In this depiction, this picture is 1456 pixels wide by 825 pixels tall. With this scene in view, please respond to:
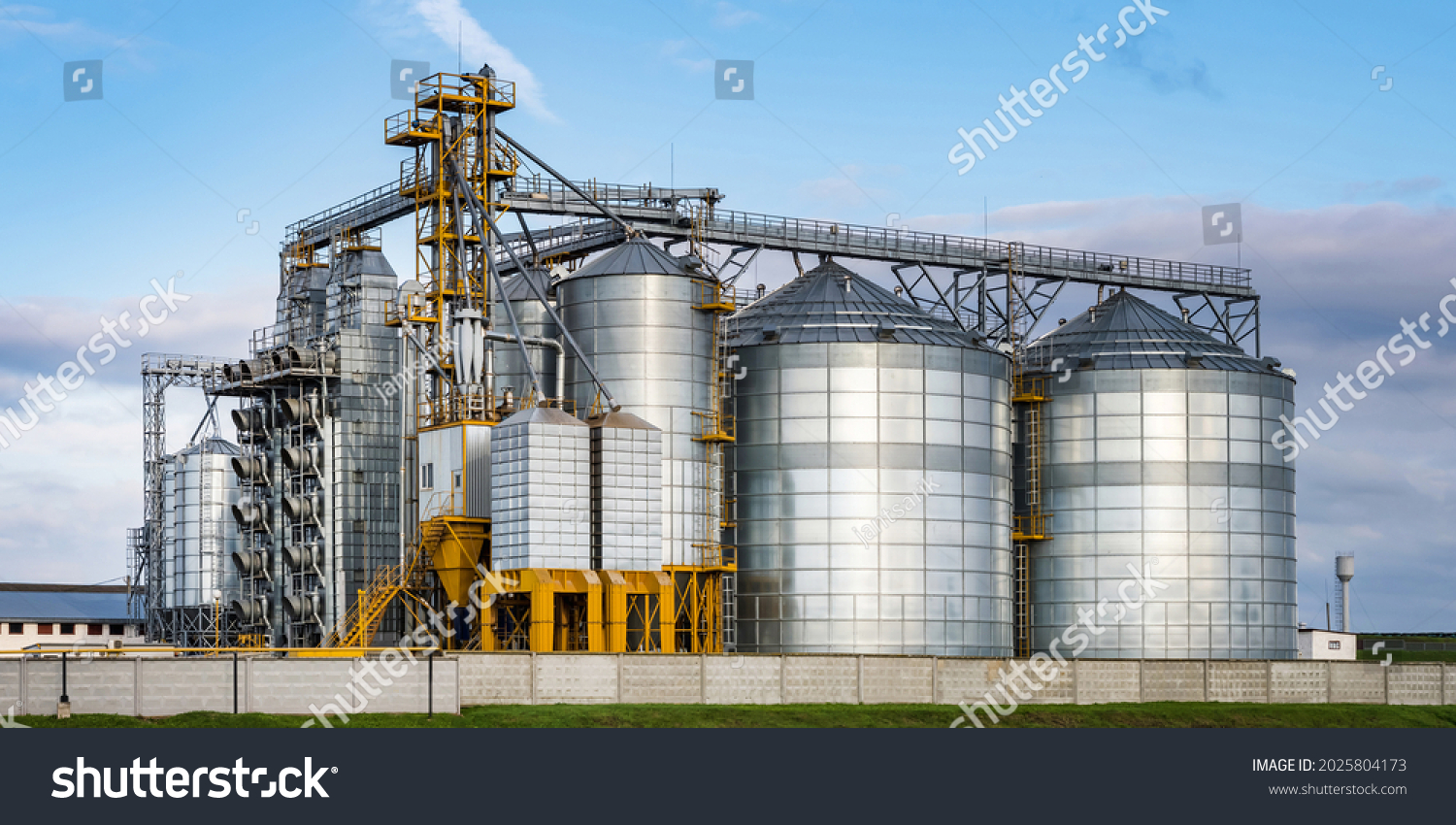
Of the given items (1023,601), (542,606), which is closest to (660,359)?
(542,606)

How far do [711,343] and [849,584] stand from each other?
1128 cm

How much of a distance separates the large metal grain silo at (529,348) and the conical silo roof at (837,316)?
7993 mm

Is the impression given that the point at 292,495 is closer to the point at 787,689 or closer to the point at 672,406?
the point at 672,406

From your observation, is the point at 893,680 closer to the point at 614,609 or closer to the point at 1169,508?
the point at 614,609

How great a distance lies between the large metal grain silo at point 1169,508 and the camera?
8238cm

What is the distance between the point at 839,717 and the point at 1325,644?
67.2 meters

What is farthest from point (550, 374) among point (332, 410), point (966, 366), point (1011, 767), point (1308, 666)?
point (1011, 767)

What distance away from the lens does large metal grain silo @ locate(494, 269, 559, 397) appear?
73875mm

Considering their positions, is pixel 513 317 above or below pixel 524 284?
below

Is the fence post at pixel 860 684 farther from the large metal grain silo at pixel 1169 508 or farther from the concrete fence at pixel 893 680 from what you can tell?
the large metal grain silo at pixel 1169 508

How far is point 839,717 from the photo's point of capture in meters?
54.0

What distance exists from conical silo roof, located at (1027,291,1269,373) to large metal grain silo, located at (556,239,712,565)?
2265 centimetres

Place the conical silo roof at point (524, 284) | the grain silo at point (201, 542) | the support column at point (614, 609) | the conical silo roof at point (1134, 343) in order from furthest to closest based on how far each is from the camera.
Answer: the grain silo at point (201, 542) < the conical silo roof at point (1134, 343) < the conical silo roof at point (524, 284) < the support column at point (614, 609)

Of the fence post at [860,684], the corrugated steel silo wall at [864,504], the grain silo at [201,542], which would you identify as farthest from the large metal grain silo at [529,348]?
the fence post at [860,684]
